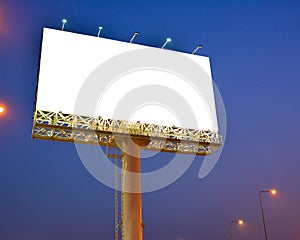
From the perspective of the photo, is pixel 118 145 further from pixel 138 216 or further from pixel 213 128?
pixel 213 128

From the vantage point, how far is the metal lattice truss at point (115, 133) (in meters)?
17.9

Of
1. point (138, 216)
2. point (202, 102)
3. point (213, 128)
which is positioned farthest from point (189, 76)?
point (138, 216)

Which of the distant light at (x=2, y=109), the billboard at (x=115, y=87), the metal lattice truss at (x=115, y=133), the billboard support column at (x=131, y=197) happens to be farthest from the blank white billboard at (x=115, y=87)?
the distant light at (x=2, y=109)

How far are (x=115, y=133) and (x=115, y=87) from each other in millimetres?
2611

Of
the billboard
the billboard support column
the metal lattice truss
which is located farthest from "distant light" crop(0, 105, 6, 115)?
the billboard support column

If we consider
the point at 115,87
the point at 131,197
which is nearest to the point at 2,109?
the point at 131,197

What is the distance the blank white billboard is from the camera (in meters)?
18.6

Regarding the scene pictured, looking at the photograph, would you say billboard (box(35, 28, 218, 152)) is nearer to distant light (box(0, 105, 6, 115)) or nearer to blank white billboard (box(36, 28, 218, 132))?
blank white billboard (box(36, 28, 218, 132))

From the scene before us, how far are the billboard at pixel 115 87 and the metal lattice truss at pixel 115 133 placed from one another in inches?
10.7

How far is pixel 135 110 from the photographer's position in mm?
19719

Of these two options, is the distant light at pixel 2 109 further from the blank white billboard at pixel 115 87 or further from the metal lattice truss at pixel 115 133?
the blank white billboard at pixel 115 87

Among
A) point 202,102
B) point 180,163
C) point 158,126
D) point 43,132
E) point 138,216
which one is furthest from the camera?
point 180,163

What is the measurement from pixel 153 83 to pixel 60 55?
495 centimetres

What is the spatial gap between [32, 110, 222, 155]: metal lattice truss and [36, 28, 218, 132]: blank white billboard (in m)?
0.31
